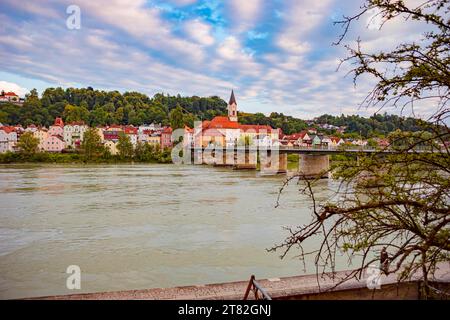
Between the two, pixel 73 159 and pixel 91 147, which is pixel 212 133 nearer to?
pixel 91 147

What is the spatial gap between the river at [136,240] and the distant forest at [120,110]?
6712cm

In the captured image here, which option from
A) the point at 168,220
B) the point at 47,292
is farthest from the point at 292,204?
the point at 47,292

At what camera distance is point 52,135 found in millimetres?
69312

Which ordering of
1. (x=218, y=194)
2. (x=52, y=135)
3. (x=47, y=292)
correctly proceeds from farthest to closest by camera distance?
1. (x=52, y=135)
2. (x=218, y=194)
3. (x=47, y=292)

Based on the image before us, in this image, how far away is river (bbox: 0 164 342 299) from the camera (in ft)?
22.0

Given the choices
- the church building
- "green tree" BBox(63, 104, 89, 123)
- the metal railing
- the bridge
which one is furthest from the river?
"green tree" BBox(63, 104, 89, 123)

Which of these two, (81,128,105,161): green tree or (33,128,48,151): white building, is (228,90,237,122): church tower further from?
(33,128,48,151): white building

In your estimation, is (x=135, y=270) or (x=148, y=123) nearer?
(x=135, y=270)

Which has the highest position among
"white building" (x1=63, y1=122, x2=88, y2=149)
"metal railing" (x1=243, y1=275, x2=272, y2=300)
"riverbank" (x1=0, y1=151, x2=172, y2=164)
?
"white building" (x1=63, y1=122, x2=88, y2=149)

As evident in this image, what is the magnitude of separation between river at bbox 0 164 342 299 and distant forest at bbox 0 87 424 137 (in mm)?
67121
